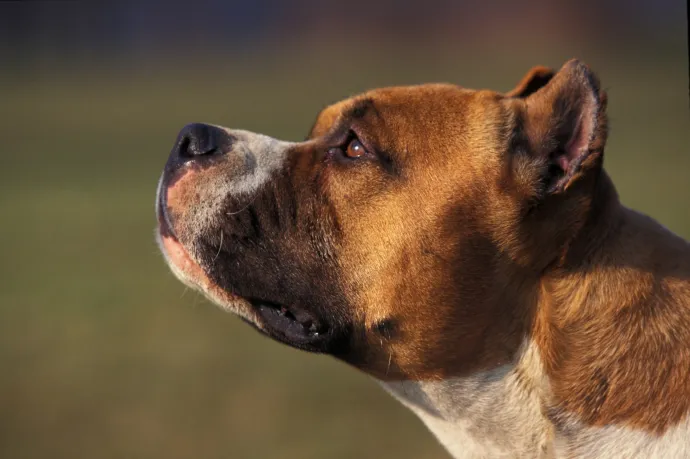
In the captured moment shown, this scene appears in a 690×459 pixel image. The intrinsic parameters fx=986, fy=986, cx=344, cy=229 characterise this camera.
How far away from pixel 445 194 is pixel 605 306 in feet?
2.12

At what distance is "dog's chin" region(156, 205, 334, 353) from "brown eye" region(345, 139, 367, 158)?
0.59 metres

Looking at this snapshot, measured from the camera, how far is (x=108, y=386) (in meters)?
8.99

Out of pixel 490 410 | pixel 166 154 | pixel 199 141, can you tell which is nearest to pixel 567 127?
pixel 490 410

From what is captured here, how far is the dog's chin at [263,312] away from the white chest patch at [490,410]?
0.33 metres

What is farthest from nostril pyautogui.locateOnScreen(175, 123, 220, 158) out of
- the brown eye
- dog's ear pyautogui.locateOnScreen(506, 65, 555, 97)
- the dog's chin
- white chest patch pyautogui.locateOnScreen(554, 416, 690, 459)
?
white chest patch pyautogui.locateOnScreen(554, 416, 690, 459)

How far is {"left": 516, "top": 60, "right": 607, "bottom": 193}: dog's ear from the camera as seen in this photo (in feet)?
10.3

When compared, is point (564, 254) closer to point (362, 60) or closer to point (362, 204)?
point (362, 204)

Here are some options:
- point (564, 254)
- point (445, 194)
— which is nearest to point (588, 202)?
point (564, 254)

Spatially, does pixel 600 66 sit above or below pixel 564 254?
below

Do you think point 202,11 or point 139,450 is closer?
point 139,450

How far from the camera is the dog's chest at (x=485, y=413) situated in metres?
3.18

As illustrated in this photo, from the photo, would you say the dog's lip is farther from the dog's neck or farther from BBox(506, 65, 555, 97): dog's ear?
BBox(506, 65, 555, 97): dog's ear

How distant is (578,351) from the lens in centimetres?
308

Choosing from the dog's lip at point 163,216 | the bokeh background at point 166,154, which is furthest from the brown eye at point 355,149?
the bokeh background at point 166,154
